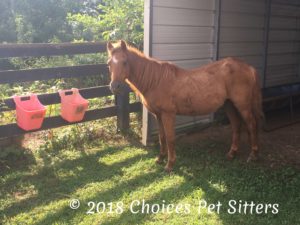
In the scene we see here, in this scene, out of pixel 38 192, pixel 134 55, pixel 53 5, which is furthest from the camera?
pixel 53 5

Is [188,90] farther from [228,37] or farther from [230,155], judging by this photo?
[228,37]

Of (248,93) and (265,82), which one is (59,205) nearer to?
(248,93)

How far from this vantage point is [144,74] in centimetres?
455

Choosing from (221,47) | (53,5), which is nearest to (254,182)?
(221,47)

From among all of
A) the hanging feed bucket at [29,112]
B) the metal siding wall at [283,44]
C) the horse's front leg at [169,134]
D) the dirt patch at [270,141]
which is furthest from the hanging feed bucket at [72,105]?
→ the metal siding wall at [283,44]

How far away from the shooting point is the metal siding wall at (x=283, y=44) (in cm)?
808

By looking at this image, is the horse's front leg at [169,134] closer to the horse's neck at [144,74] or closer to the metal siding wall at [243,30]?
the horse's neck at [144,74]

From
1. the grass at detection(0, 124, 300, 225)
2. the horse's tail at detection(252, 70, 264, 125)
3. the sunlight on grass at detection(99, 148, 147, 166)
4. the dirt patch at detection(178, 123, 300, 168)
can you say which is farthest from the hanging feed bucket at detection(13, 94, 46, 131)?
the horse's tail at detection(252, 70, 264, 125)

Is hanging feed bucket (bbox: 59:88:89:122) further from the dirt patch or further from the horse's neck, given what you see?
the dirt patch

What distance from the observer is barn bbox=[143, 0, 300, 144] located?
5492 millimetres

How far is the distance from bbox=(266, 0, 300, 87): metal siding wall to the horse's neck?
4.48 metres

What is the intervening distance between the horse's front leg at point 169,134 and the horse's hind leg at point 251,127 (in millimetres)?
1033

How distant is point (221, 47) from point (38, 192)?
173 inches

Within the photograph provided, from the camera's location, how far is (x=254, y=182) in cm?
420
